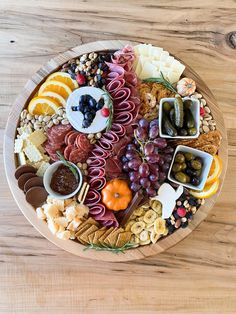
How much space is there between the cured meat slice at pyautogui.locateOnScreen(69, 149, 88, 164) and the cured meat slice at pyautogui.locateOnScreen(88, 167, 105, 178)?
38 millimetres

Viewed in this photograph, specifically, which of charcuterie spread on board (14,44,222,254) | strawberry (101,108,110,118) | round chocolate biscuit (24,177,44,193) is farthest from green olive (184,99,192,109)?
round chocolate biscuit (24,177,44,193)

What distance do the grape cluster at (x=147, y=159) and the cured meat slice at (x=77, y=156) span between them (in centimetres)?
11

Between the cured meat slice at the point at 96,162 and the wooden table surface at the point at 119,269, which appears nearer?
the cured meat slice at the point at 96,162

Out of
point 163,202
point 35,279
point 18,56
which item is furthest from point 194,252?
point 18,56

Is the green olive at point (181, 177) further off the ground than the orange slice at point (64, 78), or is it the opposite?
the orange slice at point (64, 78)

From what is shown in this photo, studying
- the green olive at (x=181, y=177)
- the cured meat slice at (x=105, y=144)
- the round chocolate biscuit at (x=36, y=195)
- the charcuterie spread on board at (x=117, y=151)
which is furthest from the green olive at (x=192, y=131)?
the round chocolate biscuit at (x=36, y=195)

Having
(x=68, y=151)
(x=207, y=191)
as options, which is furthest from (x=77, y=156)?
(x=207, y=191)

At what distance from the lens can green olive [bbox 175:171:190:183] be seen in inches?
48.8

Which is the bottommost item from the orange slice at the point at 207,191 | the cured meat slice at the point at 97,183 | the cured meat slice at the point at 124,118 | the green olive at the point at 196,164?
the cured meat slice at the point at 97,183

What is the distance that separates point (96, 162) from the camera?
127cm

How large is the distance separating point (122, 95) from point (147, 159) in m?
0.19

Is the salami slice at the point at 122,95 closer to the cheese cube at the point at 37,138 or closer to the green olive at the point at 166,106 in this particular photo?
the green olive at the point at 166,106

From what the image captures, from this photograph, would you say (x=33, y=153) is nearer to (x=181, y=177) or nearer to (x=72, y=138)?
(x=72, y=138)

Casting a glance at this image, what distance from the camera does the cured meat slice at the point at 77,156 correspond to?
4.13 ft
